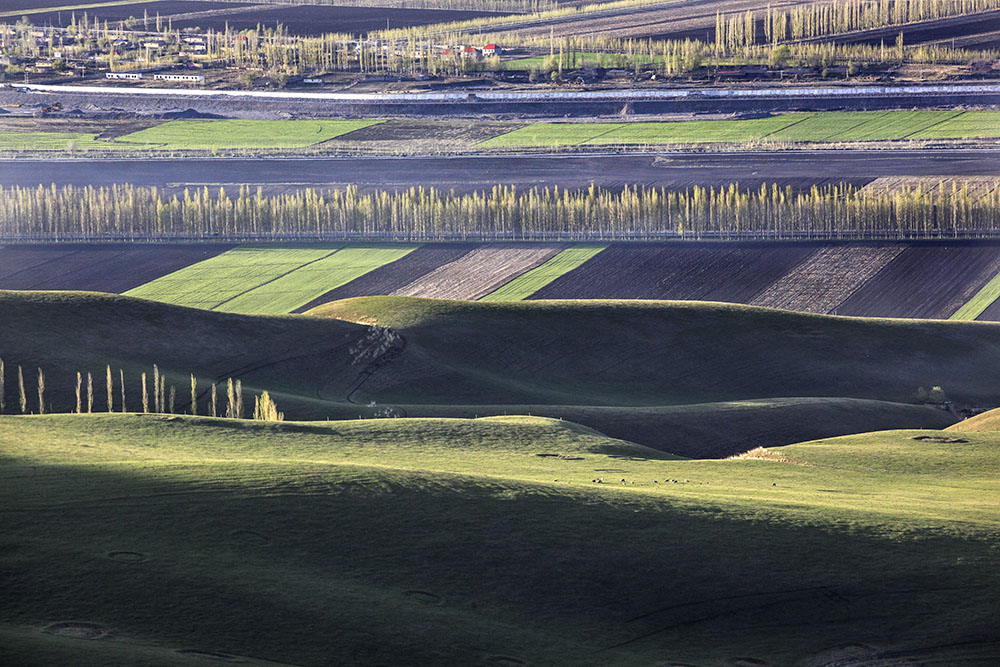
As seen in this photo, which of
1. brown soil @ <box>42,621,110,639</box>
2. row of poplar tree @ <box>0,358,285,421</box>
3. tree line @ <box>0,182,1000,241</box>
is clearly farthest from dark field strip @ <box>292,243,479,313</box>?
brown soil @ <box>42,621,110,639</box>

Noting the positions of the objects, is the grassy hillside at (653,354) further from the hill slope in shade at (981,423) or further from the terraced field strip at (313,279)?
the terraced field strip at (313,279)

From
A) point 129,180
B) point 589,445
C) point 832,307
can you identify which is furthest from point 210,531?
point 129,180

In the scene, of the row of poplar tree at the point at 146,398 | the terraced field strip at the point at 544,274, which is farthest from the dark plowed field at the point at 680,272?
the row of poplar tree at the point at 146,398

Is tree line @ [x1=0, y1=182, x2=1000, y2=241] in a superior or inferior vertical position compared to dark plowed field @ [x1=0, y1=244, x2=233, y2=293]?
superior

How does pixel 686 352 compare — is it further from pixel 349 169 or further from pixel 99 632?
pixel 349 169

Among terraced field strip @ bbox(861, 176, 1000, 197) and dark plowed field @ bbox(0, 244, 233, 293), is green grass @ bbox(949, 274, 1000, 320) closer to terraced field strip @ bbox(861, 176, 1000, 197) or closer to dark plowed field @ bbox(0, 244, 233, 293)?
terraced field strip @ bbox(861, 176, 1000, 197)
